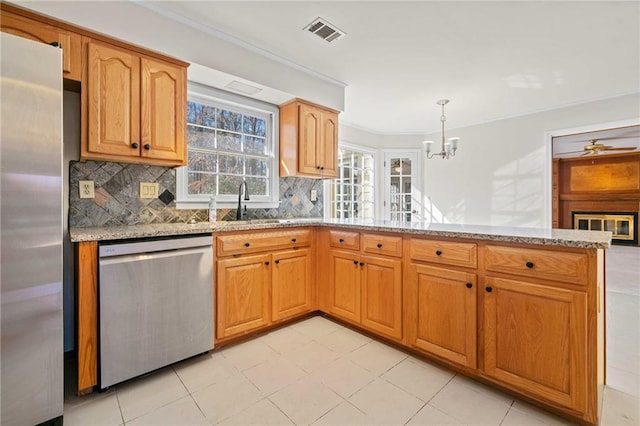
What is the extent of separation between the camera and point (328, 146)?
3.38m

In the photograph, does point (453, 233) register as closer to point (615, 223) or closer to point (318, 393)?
point (318, 393)

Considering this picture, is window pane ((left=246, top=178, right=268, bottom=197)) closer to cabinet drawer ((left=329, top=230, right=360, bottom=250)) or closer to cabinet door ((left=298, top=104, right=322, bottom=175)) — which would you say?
cabinet door ((left=298, top=104, right=322, bottom=175))

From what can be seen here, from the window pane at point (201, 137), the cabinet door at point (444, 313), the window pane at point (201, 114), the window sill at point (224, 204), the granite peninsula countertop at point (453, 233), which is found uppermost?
the window pane at point (201, 114)

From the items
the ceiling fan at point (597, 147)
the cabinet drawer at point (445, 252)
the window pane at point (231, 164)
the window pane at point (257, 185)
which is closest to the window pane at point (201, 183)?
the window pane at point (231, 164)

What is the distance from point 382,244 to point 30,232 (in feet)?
6.56

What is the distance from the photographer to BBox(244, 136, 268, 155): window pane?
311 centimetres

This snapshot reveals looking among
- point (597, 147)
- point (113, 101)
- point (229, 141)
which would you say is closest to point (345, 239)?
point (229, 141)

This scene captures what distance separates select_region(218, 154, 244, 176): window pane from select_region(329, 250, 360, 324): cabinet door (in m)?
1.29

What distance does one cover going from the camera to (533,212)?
432cm

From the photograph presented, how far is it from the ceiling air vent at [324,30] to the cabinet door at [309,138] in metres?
0.76

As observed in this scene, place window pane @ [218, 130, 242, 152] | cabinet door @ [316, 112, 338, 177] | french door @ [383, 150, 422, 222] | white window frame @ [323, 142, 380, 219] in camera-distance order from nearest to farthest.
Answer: window pane @ [218, 130, 242, 152] < cabinet door @ [316, 112, 338, 177] < white window frame @ [323, 142, 380, 219] < french door @ [383, 150, 422, 222]

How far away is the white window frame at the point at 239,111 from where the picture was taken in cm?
259

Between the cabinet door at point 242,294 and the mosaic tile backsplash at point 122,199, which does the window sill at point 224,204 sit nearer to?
the mosaic tile backsplash at point 122,199

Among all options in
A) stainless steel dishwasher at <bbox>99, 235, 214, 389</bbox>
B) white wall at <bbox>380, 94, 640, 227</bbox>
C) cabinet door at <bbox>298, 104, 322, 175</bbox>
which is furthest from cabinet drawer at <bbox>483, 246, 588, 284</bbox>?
white wall at <bbox>380, 94, 640, 227</bbox>
